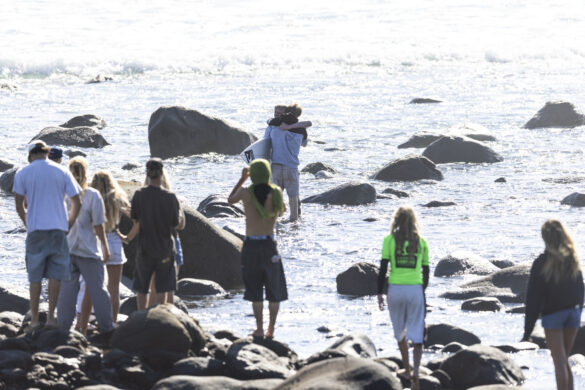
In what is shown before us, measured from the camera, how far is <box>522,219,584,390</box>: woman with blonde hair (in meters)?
8.88

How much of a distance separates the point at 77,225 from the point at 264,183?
6.15 ft

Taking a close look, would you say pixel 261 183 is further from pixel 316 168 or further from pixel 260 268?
pixel 316 168

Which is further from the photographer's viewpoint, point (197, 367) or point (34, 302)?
point (34, 302)

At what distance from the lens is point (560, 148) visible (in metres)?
27.9

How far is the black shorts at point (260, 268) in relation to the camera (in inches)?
412

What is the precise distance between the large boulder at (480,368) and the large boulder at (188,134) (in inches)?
703

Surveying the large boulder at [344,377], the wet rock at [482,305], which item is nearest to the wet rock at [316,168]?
the wet rock at [482,305]

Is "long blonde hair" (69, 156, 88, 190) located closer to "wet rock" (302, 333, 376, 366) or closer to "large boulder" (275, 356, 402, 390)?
"wet rock" (302, 333, 376, 366)

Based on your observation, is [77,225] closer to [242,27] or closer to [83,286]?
[83,286]

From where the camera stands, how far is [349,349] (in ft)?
34.1

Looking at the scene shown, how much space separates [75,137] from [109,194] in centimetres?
1950

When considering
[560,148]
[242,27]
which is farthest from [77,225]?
[242,27]

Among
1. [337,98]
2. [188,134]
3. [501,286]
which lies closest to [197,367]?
[501,286]

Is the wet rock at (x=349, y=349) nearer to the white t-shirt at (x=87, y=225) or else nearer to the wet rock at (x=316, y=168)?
the white t-shirt at (x=87, y=225)
